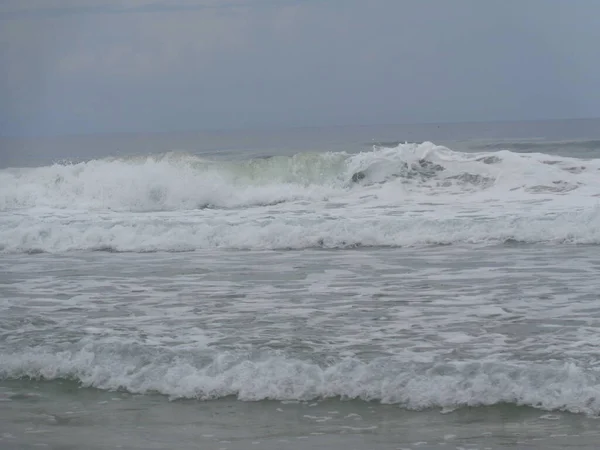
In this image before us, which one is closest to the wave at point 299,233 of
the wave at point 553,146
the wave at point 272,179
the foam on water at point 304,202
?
the foam on water at point 304,202

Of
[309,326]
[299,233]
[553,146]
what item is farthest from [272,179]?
[309,326]

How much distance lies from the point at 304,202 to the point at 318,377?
12.8 metres

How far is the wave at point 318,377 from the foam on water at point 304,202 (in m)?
6.94

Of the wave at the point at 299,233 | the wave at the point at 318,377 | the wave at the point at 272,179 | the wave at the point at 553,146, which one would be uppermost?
the wave at the point at 553,146

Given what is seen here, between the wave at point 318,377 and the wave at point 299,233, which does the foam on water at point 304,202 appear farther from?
the wave at point 318,377

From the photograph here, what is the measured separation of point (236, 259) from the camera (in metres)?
12.1

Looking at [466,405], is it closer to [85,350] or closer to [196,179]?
[85,350]

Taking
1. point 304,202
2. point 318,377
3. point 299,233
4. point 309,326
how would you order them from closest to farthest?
point 318,377
point 309,326
point 299,233
point 304,202

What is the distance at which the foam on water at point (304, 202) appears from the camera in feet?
44.4

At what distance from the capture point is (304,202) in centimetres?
1858

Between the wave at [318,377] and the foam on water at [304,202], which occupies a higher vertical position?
the foam on water at [304,202]

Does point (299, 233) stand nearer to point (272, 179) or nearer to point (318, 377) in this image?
point (318, 377)

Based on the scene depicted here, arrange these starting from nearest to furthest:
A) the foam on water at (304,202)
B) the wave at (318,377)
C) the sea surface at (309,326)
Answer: the sea surface at (309,326) → the wave at (318,377) → the foam on water at (304,202)

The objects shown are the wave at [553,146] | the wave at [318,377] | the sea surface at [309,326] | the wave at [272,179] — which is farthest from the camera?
the wave at [553,146]
